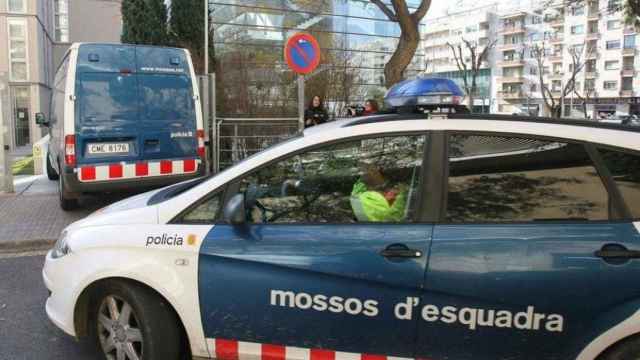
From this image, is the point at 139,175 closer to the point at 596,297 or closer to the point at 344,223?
the point at 344,223

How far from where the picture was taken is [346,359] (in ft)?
9.30

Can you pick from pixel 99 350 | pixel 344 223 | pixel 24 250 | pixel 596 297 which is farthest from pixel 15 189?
pixel 596 297

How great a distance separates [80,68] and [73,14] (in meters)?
36.0

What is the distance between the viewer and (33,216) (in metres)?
8.10

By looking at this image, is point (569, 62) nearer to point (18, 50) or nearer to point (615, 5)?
point (615, 5)

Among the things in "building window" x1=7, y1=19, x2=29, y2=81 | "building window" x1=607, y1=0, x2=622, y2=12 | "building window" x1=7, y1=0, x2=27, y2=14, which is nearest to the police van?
"building window" x1=607, y1=0, x2=622, y2=12

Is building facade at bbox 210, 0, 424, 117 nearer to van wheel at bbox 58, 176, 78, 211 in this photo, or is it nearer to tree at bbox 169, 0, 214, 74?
tree at bbox 169, 0, 214, 74

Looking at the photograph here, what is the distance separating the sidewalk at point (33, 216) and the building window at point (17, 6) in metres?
20.5

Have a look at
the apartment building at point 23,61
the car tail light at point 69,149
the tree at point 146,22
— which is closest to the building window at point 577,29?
the apartment building at point 23,61

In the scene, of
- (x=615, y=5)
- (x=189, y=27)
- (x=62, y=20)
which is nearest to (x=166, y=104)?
(x=189, y=27)

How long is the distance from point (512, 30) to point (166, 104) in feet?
329

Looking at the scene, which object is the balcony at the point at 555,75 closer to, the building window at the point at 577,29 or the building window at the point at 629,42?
the building window at the point at 577,29

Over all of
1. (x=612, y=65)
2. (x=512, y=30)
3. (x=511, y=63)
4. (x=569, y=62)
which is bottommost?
(x=612, y=65)

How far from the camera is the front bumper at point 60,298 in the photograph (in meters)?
3.36
